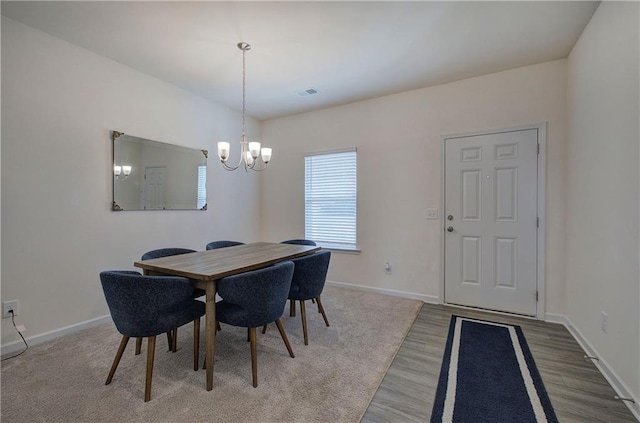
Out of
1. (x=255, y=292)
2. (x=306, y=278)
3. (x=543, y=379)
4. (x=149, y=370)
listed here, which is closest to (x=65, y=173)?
(x=149, y=370)

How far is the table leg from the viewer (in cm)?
178

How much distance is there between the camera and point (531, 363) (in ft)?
6.88

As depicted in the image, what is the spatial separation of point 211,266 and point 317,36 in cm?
208

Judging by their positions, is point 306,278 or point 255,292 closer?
point 255,292

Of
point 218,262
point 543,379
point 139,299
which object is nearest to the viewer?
point 139,299

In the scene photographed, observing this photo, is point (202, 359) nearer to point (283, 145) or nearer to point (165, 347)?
point (165, 347)

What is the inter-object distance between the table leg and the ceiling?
2.03m

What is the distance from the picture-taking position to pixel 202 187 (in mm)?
3773

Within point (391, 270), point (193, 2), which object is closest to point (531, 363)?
point (391, 270)

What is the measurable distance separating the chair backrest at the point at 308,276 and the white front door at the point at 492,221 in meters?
1.73

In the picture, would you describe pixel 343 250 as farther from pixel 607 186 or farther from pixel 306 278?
pixel 607 186

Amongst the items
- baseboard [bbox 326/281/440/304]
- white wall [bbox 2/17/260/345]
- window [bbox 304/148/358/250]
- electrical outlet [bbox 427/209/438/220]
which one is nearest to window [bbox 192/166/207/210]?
white wall [bbox 2/17/260/345]

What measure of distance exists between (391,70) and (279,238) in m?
2.91

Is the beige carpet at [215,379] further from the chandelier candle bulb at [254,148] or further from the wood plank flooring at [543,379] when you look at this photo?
the chandelier candle bulb at [254,148]
